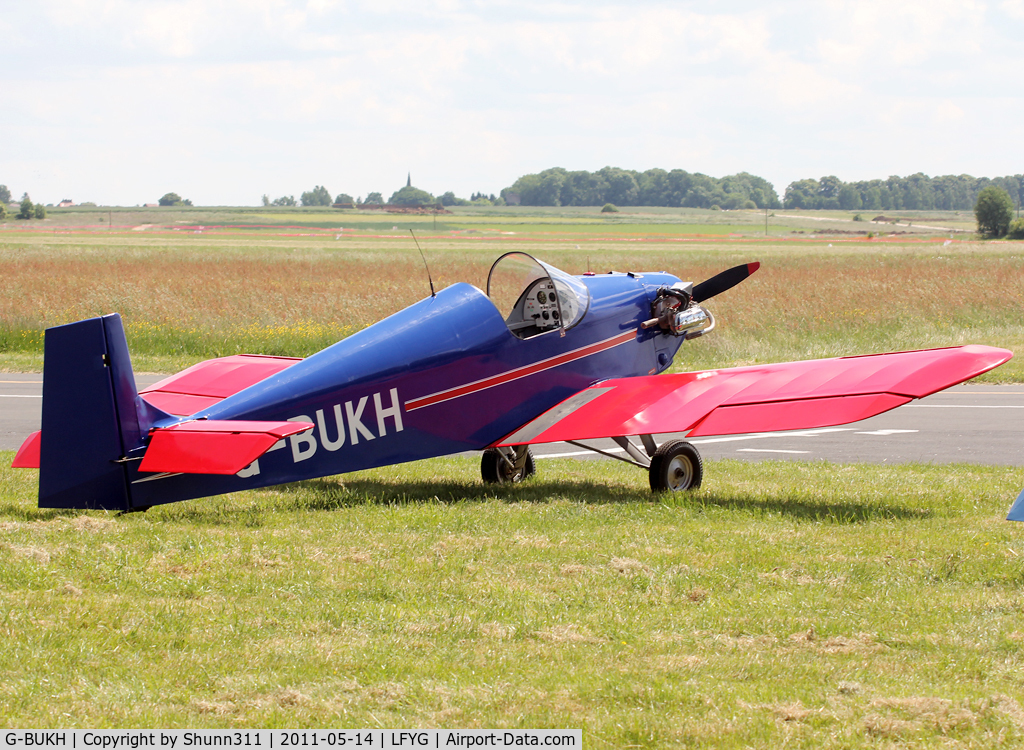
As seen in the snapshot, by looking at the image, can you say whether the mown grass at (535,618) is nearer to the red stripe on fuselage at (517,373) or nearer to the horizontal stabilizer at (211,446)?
the horizontal stabilizer at (211,446)

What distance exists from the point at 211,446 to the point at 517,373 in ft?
9.09

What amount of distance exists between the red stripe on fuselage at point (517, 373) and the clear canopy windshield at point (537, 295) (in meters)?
0.27

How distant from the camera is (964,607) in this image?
5.11m

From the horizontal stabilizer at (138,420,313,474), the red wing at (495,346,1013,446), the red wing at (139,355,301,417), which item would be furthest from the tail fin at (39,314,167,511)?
the red wing at (495,346,1013,446)

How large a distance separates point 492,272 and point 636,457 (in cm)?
203

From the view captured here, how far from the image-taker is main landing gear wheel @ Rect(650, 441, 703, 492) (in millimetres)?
8453

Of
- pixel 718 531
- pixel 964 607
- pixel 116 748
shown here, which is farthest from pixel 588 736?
pixel 718 531

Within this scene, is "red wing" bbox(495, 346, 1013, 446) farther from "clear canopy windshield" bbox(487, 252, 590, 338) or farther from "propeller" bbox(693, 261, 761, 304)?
Answer: "propeller" bbox(693, 261, 761, 304)

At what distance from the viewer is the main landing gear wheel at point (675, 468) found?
333 inches

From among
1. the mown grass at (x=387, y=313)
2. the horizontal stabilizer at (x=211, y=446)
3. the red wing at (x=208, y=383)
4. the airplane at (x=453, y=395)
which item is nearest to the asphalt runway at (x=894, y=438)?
the airplane at (x=453, y=395)

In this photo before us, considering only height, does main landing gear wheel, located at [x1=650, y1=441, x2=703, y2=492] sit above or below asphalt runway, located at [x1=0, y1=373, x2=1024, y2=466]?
above

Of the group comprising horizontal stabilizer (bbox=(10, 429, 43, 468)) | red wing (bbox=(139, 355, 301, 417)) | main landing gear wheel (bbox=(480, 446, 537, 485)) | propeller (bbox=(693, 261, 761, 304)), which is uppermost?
propeller (bbox=(693, 261, 761, 304))

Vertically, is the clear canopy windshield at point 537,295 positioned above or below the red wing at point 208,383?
above

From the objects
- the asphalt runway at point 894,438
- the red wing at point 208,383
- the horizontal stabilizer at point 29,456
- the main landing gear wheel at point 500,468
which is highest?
the red wing at point 208,383
